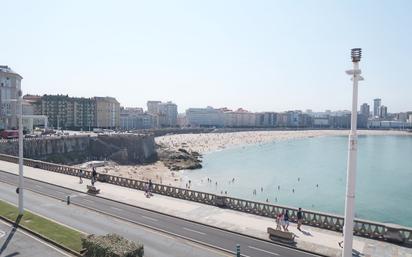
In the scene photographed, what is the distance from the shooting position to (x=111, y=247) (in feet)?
56.4

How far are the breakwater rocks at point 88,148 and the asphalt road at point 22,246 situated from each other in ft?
183

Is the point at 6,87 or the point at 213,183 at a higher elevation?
the point at 6,87

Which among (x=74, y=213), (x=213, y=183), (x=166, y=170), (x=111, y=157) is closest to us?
(x=74, y=213)

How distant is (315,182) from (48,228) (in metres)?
67.2

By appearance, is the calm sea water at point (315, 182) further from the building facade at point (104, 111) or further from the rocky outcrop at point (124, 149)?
the building facade at point (104, 111)

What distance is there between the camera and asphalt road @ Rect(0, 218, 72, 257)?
19.5 meters

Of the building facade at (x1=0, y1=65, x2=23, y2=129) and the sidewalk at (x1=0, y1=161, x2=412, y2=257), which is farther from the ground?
the building facade at (x1=0, y1=65, x2=23, y2=129)

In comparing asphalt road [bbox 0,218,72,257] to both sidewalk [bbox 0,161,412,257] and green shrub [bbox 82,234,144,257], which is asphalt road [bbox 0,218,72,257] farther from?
sidewalk [bbox 0,161,412,257]

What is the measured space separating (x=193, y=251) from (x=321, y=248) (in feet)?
23.3

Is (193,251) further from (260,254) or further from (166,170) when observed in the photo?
(166,170)

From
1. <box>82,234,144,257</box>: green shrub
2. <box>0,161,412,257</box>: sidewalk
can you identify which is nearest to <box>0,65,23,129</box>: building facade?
<box>0,161,412,257</box>: sidewalk

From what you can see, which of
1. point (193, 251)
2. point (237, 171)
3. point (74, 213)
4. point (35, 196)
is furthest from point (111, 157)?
point (193, 251)

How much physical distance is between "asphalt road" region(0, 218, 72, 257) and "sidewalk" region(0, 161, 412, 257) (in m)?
9.76

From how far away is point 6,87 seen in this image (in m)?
103
